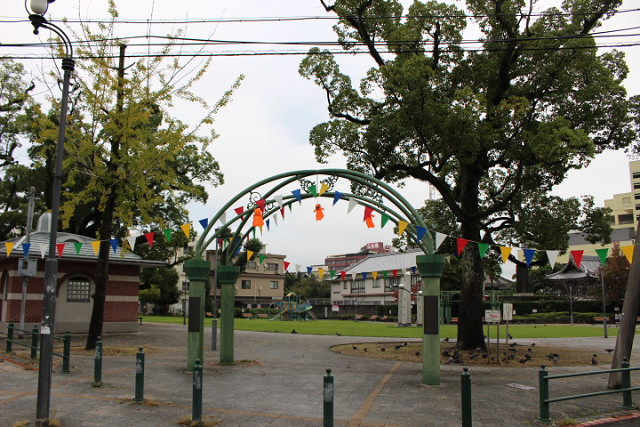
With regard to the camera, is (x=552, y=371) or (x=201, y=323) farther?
(x=552, y=371)

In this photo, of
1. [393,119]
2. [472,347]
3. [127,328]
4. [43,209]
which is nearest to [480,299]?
[472,347]

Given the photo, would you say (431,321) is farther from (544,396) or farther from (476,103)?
(476,103)

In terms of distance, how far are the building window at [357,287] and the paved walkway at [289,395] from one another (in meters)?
56.1

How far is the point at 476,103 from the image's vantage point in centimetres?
1525

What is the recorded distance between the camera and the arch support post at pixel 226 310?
1446 cm

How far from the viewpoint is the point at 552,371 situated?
1427 cm

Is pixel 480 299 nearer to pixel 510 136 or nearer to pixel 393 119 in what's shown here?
pixel 510 136

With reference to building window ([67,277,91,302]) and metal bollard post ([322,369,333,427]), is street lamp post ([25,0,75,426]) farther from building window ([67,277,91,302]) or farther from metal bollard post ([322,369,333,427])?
building window ([67,277,91,302])

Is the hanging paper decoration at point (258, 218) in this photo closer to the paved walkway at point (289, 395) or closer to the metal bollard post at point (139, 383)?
the paved walkway at point (289, 395)

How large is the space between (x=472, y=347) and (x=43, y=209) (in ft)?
91.9

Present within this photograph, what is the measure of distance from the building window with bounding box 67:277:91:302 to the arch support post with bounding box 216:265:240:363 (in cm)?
1419

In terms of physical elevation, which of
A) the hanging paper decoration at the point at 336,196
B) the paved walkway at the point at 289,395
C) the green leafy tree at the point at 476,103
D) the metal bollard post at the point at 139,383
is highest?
the green leafy tree at the point at 476,103

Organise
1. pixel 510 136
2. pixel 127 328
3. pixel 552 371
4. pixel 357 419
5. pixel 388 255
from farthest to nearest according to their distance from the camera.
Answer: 1. pixel 388 255
2. pixel 127 328
3. pixel 510 136
4. pixel 552 371
5. pixel 357 419

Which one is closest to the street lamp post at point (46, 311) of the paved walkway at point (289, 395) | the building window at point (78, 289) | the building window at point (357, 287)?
the paved walkway at point (289, 395)
